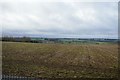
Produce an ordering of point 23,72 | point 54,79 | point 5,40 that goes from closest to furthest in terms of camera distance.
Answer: point 54,79, point 23,72, point 5,40

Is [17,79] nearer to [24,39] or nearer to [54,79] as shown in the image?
[54,79]

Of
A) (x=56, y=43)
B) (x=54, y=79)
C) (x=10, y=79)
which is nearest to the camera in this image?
(x=10, y=79)

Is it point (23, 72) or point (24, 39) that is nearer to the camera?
point (23, 72)

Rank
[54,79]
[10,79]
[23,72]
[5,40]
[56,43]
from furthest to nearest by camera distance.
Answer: [56,43] < [5,40] < [23,72] < [54,79] < [10,79]

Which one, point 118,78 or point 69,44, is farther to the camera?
point 69,44

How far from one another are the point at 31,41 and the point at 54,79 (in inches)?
1206

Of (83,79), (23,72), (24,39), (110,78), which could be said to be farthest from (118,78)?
(24,39)

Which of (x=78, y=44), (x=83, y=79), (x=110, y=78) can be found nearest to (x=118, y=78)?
(x=110, y=78)

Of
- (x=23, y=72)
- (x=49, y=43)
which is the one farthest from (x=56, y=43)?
(x=23, y=72)

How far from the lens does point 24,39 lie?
1534 inches

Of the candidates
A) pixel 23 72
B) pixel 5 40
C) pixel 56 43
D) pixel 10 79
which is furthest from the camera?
pixel 56 43

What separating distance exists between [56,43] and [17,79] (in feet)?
103

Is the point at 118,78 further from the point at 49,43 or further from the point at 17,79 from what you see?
the point at 49,43

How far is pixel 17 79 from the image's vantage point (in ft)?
Answer: 25.8
